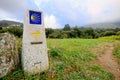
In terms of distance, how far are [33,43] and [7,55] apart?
2.14ft

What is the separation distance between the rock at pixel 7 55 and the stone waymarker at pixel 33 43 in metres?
0.25

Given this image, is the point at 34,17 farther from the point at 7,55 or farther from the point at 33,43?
the point at 7,55

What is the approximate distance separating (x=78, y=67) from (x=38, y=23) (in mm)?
2066

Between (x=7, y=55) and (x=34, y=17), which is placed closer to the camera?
(x=7, y=55)

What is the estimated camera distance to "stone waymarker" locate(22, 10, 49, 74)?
3871 millimetres

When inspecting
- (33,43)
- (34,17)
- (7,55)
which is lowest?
(7,55)

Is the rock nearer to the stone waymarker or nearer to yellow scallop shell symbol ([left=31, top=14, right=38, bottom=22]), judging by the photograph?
the stone waymarker

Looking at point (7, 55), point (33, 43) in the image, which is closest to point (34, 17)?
point (33, 43)

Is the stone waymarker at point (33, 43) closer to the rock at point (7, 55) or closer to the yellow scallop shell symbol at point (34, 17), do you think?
the yellow scallop shell symbol at point (34, 17)

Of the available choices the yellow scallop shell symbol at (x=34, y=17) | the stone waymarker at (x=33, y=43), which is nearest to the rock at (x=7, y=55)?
the stone waymarker at (x=33, y=43)

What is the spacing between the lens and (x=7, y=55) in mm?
3809

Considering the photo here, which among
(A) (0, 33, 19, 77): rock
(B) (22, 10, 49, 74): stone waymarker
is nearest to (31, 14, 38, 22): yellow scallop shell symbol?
(B) (22, 10, 49, 74): stone waymarker

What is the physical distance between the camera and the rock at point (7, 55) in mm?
3707

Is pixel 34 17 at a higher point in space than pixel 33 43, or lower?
higher
